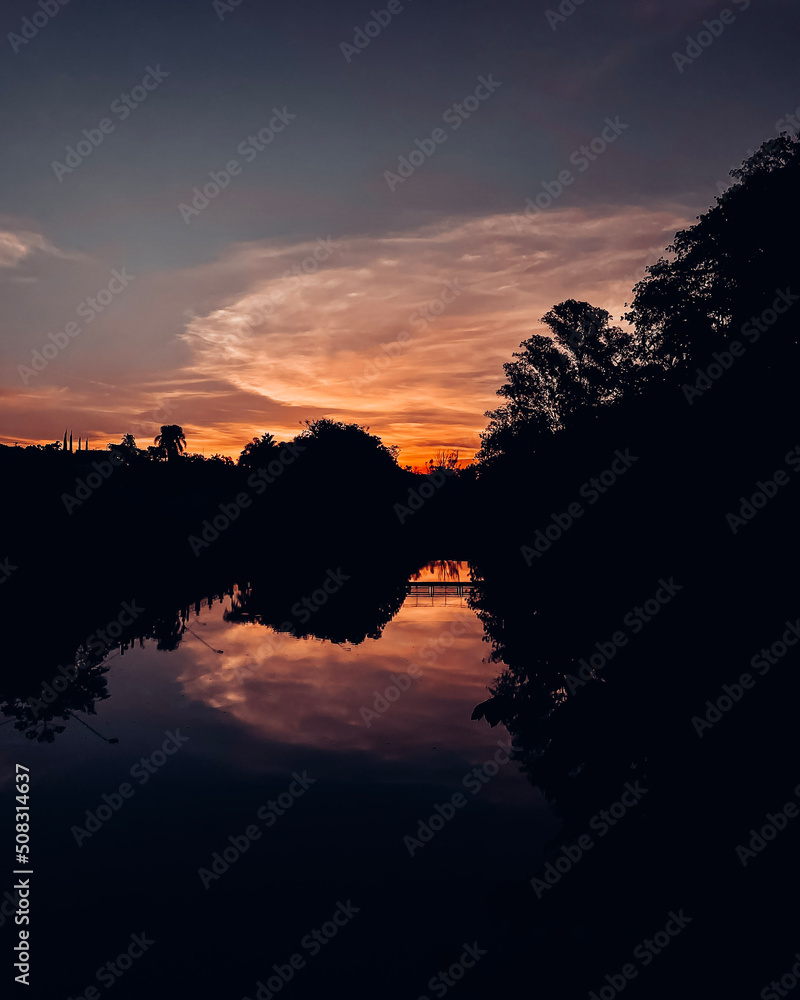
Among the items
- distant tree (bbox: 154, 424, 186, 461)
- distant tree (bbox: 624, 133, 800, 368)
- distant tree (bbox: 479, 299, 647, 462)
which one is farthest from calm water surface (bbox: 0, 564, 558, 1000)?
distant tree (bbox: 154, 424, 186, 461)

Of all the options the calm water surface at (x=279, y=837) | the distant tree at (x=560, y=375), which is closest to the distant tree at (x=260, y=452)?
the distant tree at (x=560, y=375)

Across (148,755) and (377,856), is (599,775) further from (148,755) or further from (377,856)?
(148,755)

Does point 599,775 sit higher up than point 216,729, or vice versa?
point 216,729

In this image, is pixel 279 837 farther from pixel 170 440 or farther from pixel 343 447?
pixel 170 440

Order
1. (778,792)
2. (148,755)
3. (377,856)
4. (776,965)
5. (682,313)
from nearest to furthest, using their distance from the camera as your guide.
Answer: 1. (776,965)
2. (778,792)
3. (377,856)
4. (148,755)
5. (682,313)

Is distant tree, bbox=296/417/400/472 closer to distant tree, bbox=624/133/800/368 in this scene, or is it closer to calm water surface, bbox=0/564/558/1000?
distant tree, bbox=624/133/800/368

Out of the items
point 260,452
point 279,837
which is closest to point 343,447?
point 260,452

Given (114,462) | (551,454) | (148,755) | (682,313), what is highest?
(114,462)

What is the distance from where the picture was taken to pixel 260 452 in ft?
301

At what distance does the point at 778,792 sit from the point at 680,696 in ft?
3.02

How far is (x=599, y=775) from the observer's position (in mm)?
4047

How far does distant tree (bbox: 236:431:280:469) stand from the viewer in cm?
9025

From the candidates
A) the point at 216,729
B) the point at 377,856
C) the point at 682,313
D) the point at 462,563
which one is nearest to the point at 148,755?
the point at 216,729

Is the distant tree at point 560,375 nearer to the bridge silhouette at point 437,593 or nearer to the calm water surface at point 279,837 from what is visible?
the bridge silhouette at point 437,593
